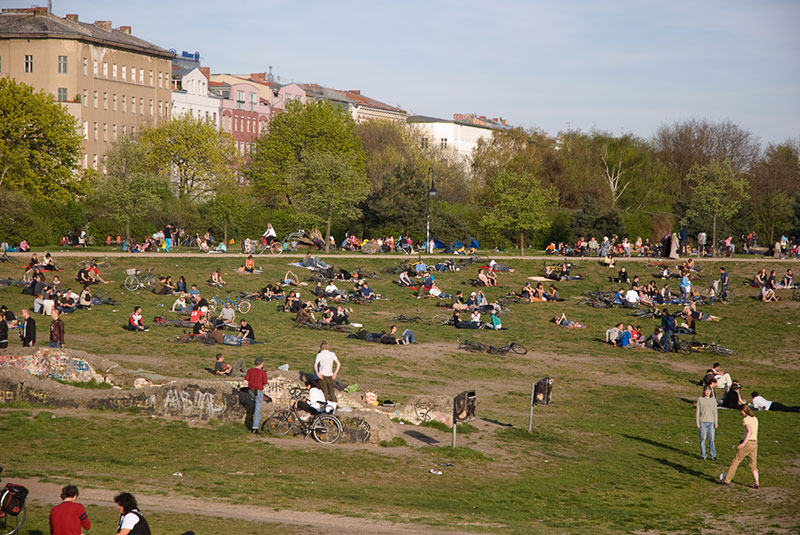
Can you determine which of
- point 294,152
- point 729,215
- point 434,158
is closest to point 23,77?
point 294,152

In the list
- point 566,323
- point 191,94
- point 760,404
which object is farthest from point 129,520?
point 191,94

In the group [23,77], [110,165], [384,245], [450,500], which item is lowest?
[450,500]

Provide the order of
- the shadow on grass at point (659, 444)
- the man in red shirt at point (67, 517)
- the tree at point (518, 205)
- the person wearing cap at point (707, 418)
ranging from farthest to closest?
the tree at point (518, 205), the shadow on grass at point (659, 444), the person wearing cap at point (707, 418), the man in red shirt at point (67, 517)

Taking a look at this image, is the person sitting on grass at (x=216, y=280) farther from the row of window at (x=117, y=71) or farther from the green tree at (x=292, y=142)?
the row of window at (x=117, y=71)

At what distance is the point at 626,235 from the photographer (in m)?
68.9

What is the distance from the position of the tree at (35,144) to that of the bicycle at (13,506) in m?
54.1

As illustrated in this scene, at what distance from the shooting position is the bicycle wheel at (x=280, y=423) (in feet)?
62.0

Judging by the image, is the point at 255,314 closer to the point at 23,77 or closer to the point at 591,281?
the point at 591,281

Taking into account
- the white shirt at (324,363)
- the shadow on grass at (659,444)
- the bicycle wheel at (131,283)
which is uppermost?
the bicycle wheel at (131,283)

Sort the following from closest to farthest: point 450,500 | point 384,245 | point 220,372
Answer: point 450,500 < point 220,372 < point 384,245

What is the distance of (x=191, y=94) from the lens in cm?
10694

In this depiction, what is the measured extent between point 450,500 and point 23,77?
83350mm

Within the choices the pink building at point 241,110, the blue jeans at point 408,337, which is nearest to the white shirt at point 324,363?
the blue jeans at point 408,337

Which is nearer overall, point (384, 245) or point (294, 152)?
point (384, 245)
